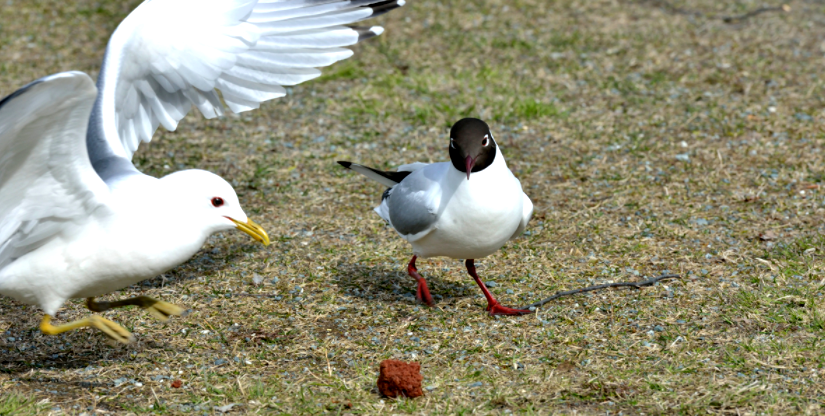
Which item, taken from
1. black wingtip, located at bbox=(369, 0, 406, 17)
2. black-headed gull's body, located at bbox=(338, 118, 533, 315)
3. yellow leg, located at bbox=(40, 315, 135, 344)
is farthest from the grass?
black wingtip, located at bbox=(369, 0, 406, 17)

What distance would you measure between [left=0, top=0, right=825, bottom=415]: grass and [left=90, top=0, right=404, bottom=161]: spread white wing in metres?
0.96

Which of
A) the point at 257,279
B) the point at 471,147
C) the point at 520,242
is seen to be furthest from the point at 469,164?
the point at 257,279

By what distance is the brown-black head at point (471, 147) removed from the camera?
3.88 metres

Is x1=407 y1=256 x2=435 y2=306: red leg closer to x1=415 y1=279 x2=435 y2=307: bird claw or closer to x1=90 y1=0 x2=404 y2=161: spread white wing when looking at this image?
x1=415 y1=279 x2=435 y2=307: bird claw

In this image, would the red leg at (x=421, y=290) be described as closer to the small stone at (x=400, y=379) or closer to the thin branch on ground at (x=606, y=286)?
the thin branch on ground at (x=606, y=286)

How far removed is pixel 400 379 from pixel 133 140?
216 centimetres

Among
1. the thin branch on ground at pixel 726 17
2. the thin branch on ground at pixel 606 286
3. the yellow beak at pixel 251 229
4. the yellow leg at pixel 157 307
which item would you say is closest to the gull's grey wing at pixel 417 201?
the thin branch on ground at pixel 606 286

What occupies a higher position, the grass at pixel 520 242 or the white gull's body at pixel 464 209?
the white gull's body at pixel 464 209

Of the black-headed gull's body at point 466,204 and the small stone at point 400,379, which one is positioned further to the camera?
the black-headed gull's body at point 466,204

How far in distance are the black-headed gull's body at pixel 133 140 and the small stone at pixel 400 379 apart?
30.0 inches

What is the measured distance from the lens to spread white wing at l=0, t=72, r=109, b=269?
9.37 feet

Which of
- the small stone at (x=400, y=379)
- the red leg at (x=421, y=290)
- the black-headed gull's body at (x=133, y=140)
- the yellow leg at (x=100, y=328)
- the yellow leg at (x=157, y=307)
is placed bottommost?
the red leg at (x=421, y=290)

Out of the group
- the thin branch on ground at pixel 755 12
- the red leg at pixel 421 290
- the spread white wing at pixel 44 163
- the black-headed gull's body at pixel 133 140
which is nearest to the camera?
the spread white wing at pixel 44 163

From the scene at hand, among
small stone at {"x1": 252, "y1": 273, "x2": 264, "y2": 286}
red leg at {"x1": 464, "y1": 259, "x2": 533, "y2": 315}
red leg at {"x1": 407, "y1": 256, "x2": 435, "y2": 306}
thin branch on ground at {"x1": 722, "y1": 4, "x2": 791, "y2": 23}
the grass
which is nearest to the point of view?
the grass
